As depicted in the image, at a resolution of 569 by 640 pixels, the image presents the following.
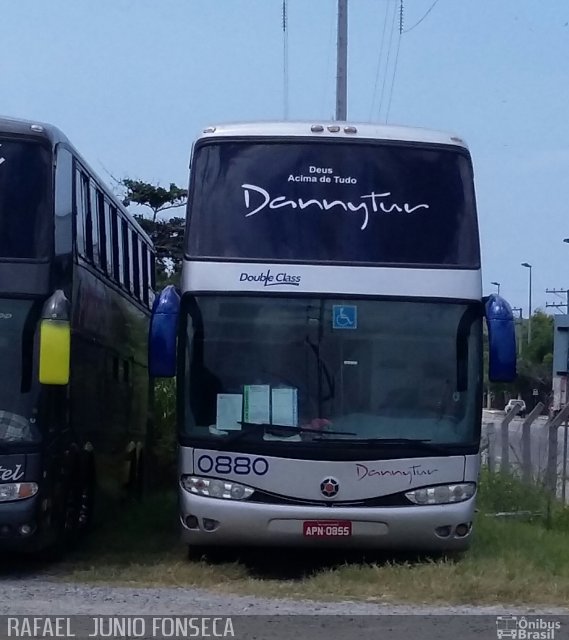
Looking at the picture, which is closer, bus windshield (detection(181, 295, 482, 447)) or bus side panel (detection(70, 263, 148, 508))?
bus windshield (detection(181, 295, 482, 447))

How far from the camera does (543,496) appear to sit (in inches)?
684

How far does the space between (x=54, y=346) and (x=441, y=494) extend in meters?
3.78

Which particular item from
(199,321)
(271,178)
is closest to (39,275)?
(199,321)

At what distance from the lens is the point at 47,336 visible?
434 inches

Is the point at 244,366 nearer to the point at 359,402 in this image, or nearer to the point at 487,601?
the point at 359,402

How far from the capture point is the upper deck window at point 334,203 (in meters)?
12.0

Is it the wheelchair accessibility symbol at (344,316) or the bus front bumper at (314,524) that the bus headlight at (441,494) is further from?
the wheelchair accessibility symbol at (344,316)

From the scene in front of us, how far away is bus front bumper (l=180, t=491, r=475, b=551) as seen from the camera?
11.6 metres

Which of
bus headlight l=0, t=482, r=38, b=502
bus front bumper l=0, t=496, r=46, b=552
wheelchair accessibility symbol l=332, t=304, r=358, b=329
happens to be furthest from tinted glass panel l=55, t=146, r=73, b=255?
wheelchair accessibility symbol l=332, t=304, r=358, b=329

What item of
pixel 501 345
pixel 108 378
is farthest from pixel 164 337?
pixel 108 378

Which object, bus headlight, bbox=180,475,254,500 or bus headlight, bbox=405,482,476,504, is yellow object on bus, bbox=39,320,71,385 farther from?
bus headlight, bbox=405,482,476,504
